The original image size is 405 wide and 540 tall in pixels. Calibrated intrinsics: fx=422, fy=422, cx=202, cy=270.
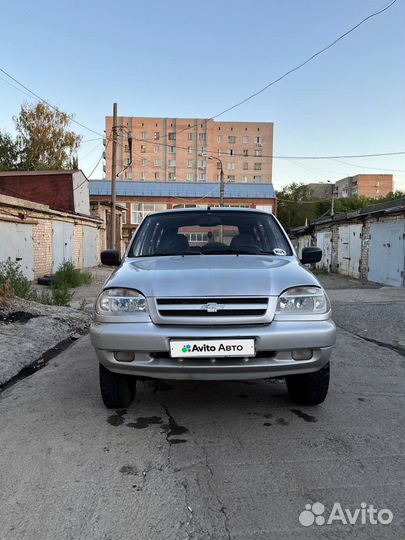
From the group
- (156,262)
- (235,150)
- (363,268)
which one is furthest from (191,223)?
(235,150)

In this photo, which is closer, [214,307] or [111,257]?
[214,307]

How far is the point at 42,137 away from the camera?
36406mm

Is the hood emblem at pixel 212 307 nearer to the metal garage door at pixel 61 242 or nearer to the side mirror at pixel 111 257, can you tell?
the side mirror at pixel 111 257

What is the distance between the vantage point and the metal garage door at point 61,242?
17.3m

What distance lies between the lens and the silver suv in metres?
2.82

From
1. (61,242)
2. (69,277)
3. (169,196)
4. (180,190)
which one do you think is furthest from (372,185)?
(69,277)

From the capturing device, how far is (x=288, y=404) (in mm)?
3576

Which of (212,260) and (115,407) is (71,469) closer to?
(115,407)

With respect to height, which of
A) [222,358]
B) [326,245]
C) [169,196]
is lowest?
[222,358]

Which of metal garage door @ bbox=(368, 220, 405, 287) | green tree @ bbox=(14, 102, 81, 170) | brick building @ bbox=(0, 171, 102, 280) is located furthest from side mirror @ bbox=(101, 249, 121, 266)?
green tree @ bbox=(14, 102, 81, 170)

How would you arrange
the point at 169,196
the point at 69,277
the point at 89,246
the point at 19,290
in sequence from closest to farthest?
the point at 19,290 → the point at 69,277 → the point at 89,246 → the point at 169,196

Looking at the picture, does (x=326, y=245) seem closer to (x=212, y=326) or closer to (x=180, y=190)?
(x=212, y=326)

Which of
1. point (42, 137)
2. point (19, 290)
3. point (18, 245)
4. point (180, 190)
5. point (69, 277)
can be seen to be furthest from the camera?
point (180, 190)

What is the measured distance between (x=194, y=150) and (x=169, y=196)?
4241cm
